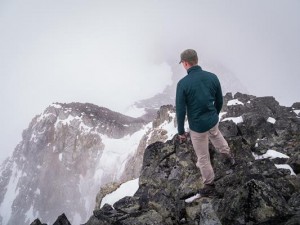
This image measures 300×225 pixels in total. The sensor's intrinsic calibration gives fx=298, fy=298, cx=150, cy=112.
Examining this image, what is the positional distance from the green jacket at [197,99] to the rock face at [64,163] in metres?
102

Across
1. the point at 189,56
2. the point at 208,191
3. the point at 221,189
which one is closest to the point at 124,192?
the point at 208,191

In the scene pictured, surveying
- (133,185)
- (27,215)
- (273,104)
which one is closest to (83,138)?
(27,215)

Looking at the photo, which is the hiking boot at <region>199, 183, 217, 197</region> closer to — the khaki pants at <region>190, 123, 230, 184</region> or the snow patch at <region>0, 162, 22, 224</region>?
the khaki pants at <region>190, 123, 230, 184</region>

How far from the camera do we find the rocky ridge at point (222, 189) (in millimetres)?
6605

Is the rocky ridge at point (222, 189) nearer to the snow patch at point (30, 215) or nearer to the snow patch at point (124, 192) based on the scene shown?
the snow patch at point (124, 192)

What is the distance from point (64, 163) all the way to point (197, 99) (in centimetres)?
13247

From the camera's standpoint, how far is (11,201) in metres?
152

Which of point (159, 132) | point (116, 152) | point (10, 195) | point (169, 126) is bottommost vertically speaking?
point (159, 132)

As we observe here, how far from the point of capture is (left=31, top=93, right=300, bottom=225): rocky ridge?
6605mm

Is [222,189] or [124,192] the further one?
[124,192]

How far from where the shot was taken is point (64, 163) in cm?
13262

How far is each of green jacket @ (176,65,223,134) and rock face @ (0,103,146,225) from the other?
4019 inches

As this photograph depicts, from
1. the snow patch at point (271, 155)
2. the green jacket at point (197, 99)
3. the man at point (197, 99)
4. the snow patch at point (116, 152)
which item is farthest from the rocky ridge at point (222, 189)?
the snow patch at point (116, 152)

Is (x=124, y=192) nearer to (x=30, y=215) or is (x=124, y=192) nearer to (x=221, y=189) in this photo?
(x=221, y=189)
